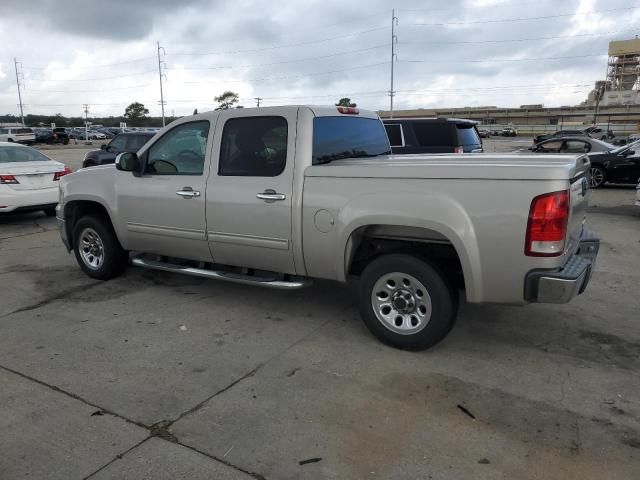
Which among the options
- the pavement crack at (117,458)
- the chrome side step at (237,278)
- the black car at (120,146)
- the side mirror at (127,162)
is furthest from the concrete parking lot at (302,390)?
the black car at (120,146)

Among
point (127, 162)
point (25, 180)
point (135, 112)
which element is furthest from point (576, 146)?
point (135, 112)

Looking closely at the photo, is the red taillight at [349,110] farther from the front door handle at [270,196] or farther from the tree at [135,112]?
the tree at [135,112]

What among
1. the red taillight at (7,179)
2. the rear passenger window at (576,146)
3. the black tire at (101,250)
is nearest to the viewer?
the black tire at (101,250)

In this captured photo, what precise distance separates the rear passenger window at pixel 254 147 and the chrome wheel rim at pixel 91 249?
212cm

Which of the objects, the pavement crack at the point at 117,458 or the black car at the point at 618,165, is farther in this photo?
the black car at the point at 618,165

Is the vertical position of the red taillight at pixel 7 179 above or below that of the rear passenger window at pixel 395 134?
below

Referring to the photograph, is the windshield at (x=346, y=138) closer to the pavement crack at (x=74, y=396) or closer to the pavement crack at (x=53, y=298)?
the pavement crack at (x=74, y=396)

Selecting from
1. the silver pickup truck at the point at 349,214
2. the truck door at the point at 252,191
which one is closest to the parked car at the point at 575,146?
the silver pickup truck at the point at 349,214

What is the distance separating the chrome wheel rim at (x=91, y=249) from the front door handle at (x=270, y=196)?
2.51m

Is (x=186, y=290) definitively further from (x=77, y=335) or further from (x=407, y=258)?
(x=407, y=258)

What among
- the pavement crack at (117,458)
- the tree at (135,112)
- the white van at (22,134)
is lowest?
the pavement crack at (117,458)

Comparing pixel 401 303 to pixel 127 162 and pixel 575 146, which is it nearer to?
pixel 127 162

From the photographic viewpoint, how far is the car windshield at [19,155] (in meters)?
10.1

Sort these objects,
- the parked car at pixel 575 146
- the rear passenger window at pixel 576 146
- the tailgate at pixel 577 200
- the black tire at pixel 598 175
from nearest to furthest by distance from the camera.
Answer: the tailgate at pixel 577 200, the black tire at pixel 598 175, the parked car at pixel 575 146, the rear passenger window at pixel 576 146
